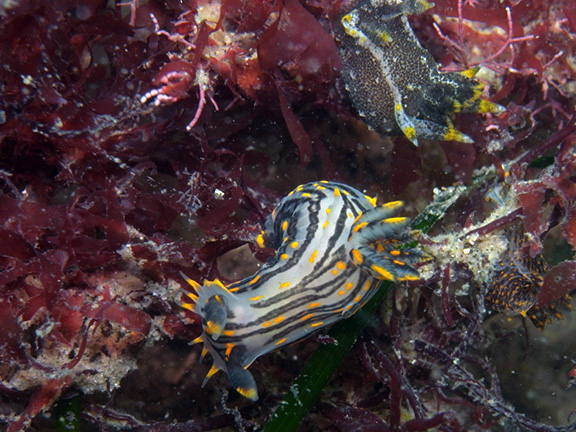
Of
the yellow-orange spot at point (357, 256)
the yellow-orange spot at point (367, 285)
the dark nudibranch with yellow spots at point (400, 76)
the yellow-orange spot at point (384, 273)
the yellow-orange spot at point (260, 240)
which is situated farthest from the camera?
the yellow-orange spot at point (260, 240)

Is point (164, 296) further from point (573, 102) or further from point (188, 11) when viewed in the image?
point (573, 102)

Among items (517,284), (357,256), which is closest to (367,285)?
(357,256)

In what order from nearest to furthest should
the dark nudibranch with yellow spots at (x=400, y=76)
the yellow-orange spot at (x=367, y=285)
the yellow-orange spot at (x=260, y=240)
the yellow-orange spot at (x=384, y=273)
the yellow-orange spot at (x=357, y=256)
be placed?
the yellow-orange spot at (x=384, y=273), the yellow-orange spot at (x=357, y=256), the yellow-orange spot at (x=367, y=285), the dark nudibranch with yellow spots at (x=400, y=76), the yellow-orange spot at (x=260, y=240)

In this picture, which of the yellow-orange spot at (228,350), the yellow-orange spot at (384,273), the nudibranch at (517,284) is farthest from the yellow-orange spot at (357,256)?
the nudibranch at (517,284)

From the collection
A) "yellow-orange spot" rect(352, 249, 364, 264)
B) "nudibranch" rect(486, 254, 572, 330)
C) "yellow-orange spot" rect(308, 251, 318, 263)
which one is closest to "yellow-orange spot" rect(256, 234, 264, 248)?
"yellow-orange spot" rect(308, 251, 318, 263)

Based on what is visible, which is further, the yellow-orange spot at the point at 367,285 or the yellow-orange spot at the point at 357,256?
the yellow-orange spot at the point at 367,285

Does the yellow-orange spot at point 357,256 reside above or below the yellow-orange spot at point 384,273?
above

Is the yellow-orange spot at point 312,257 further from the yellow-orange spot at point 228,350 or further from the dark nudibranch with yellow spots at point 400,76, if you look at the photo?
the dark nudibranch with yellow spots at point 400,76
